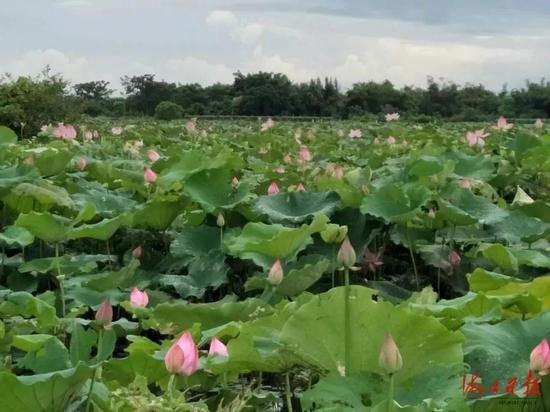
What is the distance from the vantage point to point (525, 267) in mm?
2092

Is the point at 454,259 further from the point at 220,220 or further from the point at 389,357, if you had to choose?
the point at 389,357

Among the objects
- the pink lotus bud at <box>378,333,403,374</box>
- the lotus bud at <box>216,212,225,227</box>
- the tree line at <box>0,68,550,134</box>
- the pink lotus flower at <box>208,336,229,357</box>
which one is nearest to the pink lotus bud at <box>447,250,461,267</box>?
the lotus bud at <box>216,212,225,227</box>

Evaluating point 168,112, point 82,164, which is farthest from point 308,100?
point 82,164

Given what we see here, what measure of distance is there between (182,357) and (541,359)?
424 mm

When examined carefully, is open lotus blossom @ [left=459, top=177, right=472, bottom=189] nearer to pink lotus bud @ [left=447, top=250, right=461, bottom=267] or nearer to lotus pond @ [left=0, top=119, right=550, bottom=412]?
lotus pond @ [left=0, top=119, right=550, bottom=412]

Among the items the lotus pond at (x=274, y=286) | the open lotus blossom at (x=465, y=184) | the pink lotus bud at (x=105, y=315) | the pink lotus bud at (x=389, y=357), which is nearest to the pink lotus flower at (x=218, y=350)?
the lotus pond at (x=274, y=286)

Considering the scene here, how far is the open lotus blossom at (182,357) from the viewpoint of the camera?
1.06m

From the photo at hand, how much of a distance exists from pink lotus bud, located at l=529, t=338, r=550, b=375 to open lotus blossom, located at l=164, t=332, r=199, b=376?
0.41 meters

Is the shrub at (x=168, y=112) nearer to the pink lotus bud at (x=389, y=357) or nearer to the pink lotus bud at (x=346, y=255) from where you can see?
the pink lotus bud at (x=346, y=255)

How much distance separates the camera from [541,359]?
3.10ft

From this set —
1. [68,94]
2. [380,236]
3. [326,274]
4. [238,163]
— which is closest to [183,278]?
[326,274]

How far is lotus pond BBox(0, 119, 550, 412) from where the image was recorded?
105 centimetres

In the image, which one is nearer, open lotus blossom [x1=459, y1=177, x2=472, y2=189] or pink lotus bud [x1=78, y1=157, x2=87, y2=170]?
open lotus blossom [x1=459, y1=177, x2=472, y2=189]

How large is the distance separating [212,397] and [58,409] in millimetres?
341
